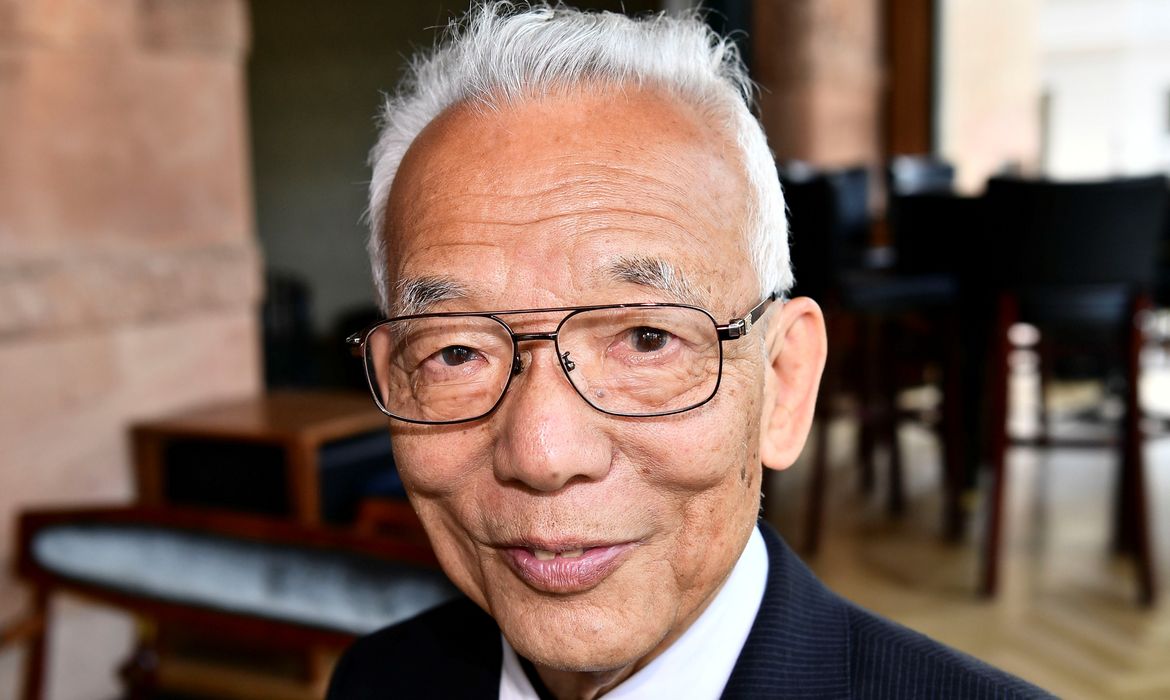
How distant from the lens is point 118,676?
3.04 metres

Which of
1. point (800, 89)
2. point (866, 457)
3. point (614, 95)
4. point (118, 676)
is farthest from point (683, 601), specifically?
point (800, 89)

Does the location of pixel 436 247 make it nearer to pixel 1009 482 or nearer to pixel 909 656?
pixel 909 656

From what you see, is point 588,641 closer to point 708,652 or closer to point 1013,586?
point 708,652

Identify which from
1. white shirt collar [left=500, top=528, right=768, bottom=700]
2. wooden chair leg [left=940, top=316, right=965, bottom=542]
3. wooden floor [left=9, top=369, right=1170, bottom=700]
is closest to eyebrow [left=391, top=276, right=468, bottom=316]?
white shirt collar [left=500, top=528, right=768, bottom=700]

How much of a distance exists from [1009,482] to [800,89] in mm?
3075

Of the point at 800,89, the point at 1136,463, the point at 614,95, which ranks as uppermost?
the point at 800,89

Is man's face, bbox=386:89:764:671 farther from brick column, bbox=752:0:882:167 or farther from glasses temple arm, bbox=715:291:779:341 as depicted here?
brick column, bbox=752:0:882:167

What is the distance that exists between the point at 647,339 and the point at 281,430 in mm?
2005

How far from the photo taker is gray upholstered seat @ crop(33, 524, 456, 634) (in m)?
2.14

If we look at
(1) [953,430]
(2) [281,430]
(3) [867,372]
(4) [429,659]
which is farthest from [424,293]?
(3) [867,372]

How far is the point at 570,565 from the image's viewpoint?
854 mm

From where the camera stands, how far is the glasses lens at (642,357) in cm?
86

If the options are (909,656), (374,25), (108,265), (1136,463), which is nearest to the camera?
(909,656)

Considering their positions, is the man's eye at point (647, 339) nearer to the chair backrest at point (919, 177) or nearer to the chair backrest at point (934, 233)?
the chair backrest at point (934, 233)
